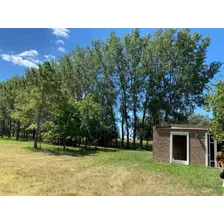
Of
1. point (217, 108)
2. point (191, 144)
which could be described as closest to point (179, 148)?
point (191, 144)

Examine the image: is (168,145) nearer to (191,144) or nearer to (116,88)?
(191,144)

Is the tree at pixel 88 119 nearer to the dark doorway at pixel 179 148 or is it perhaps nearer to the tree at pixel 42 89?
the tree at pixel 42 89

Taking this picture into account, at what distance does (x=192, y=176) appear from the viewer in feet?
23.3

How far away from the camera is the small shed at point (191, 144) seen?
9.45m

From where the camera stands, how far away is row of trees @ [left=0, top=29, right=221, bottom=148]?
15617mm

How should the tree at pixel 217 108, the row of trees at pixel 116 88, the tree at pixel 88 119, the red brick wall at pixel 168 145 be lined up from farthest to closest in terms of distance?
the tree at pixel 88 119 < the row of trees at pixel 116 88 < the red brick wall at pixel 168 145 < the tree at pixel 217 108

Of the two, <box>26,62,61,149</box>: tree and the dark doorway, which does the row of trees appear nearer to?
<box>26,62,61,149</box>: tree

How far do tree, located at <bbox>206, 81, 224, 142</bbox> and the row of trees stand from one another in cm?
1054

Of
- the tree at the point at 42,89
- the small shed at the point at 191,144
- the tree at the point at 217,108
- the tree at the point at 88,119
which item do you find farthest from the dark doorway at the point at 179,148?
the tree at the point at 42,89

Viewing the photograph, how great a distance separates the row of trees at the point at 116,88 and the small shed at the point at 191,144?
7511 mm

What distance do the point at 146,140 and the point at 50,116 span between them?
40.1 feet

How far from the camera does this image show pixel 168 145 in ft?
34.2

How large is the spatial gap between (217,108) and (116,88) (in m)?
16.7
